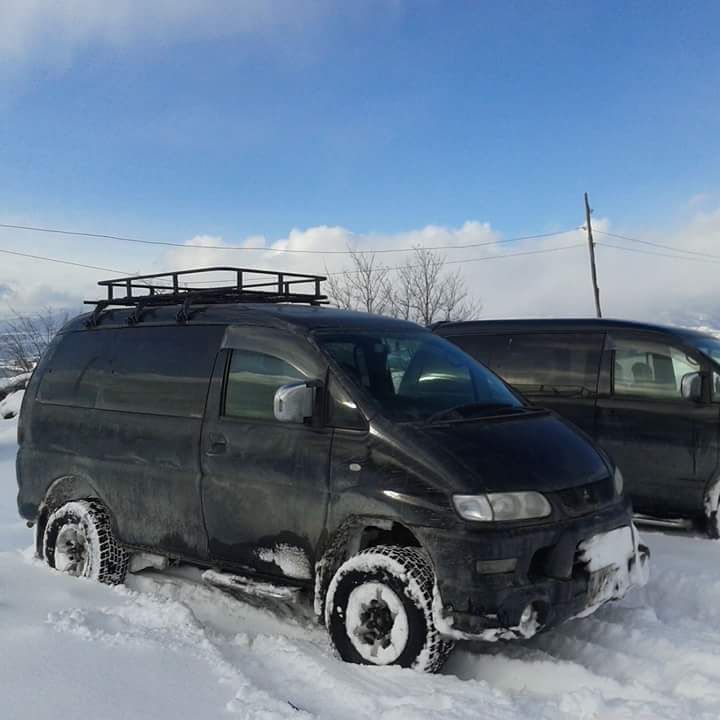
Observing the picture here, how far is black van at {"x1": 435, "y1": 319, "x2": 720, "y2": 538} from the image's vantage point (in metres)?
6.73

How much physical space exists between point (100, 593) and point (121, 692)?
163 centimetres

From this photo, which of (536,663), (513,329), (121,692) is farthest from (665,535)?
(121,692)

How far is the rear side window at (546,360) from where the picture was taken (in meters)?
7.48

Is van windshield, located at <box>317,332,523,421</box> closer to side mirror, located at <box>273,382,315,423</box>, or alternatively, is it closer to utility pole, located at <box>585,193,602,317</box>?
side mirror, located at <box>273,382,315,423</box>

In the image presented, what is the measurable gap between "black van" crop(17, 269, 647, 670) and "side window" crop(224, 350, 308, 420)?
0.04ft

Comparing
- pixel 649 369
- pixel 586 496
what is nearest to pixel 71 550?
pixel 586 496

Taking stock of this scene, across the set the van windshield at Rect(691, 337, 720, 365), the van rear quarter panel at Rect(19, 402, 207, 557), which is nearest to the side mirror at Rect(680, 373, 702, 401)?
the van windshield at Rect(691, 337, 720, 365)

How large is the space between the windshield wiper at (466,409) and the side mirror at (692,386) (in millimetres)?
2606

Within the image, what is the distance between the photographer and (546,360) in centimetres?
775

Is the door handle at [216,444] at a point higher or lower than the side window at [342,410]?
lower

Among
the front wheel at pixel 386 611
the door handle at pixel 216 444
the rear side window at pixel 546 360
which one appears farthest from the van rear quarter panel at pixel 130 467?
the rear side window at pixel 546 360

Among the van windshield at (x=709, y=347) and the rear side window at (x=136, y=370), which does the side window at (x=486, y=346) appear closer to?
the van windshield at (x=709, y=347)

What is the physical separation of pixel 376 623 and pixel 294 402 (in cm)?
118

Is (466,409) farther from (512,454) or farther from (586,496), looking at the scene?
(586,496)
